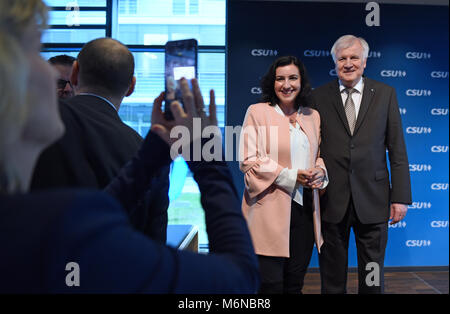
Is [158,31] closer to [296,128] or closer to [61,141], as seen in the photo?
[296,128]

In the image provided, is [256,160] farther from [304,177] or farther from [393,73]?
[393,73]

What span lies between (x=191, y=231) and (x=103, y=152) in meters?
1.24

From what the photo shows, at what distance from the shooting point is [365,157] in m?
2.15

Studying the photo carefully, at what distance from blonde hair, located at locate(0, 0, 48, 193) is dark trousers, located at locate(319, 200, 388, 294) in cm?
199

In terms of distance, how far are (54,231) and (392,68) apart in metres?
4.63

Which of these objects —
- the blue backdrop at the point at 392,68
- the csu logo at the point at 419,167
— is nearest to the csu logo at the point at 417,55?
the blue backdrop at the point at 392,68

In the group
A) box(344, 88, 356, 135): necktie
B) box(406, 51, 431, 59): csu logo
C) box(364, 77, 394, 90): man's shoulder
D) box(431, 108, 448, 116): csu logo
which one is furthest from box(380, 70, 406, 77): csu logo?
box(344, 88, 356, 135): necktie

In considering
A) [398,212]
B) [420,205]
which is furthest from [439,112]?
[398,212]

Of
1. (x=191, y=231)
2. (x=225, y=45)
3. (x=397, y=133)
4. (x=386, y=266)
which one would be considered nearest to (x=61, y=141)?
(x=191, y=231)

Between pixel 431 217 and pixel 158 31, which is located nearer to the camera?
pixel 431 217

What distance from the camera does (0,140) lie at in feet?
1.55

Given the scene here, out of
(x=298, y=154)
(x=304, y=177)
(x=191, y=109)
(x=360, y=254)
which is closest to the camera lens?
(x=191, y=109)

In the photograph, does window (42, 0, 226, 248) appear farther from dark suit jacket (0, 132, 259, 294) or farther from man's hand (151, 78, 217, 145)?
dark suit jacket (0, 132, 259, 294)

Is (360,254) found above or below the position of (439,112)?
below
